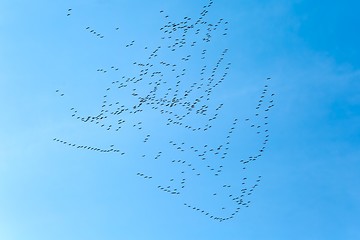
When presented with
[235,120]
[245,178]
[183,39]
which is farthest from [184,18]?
[245,178]

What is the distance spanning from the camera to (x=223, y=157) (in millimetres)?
48312

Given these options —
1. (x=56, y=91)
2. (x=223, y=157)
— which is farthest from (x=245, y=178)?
(x=56, y=91)

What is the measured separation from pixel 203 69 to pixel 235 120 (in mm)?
4270

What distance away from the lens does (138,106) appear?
48406 millimetres

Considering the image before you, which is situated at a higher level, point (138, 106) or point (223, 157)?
point (138, 106)

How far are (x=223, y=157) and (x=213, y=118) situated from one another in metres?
2.75

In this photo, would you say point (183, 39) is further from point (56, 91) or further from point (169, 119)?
point (56, 91)

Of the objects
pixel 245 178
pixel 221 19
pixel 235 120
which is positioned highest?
pixel 221 19

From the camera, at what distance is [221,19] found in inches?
1935

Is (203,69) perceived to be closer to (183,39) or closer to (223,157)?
(183,39)

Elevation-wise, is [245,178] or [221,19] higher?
[221,19]

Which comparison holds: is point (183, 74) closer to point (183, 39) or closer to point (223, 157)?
point (183, 39)

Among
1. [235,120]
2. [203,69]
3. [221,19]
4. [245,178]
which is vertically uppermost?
[221,19]

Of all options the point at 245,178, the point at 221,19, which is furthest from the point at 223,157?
the point at 221,19
